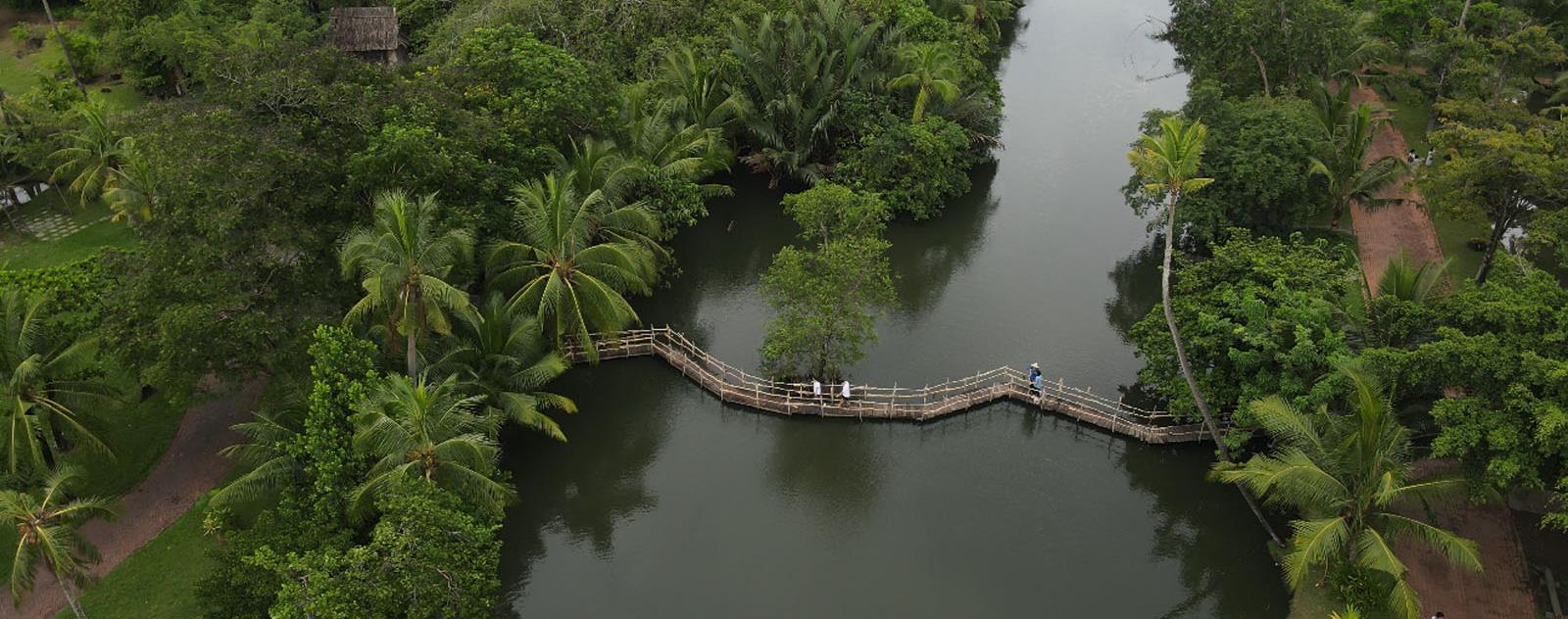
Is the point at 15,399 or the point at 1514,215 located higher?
the point at 1514,215

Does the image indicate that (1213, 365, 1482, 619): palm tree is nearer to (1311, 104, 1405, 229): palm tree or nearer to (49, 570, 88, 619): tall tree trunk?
(1311, 104, 1405, 229): palm tree

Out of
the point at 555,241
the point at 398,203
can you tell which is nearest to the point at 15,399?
the point at 398,203

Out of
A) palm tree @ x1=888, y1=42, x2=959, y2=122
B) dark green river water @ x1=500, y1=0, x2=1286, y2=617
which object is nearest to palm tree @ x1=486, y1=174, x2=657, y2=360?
dark green river water @ x1=500, y1=0, x2=1286, y2=617

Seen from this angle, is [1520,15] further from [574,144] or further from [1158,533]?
[574,144]

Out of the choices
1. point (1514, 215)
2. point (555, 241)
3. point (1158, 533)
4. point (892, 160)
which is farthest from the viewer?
point (892, 160)

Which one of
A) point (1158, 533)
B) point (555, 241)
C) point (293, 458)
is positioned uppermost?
point (555, 241)

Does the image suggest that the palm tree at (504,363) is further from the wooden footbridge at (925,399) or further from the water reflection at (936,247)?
the water reflection at (936,247)

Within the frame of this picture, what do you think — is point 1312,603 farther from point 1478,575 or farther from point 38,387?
point 38,387
